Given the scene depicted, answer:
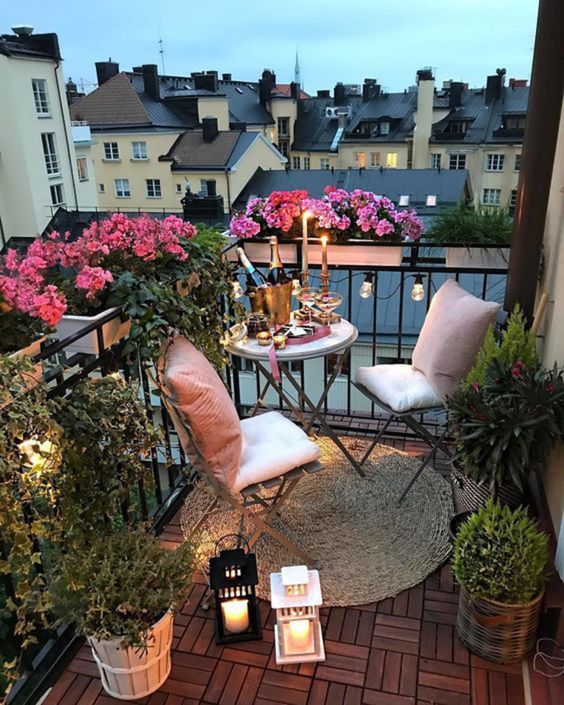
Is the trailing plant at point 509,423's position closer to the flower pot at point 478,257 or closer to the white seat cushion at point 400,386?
the white seat cushion at point 400,386

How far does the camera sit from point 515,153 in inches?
786

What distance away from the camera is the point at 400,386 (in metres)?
2.77

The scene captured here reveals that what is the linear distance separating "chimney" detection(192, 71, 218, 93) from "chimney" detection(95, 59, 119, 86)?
3.03 metres

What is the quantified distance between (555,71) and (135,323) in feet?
6.36

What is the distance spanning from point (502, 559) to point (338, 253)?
2.02 m

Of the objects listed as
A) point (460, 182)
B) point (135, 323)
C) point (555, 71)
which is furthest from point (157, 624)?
point (460, 182)

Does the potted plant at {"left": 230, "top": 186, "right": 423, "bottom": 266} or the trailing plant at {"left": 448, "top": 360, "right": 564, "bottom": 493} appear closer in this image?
the trailing plant at {"left": 448, "top": 360, "right": 564, "bottom": 493}

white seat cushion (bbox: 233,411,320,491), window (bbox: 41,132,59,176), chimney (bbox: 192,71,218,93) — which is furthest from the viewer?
chimney (bbox: 192,71,218,93)

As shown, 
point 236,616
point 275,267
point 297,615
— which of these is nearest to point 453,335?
point 275,267

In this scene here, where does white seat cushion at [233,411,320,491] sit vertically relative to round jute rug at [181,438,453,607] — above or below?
above

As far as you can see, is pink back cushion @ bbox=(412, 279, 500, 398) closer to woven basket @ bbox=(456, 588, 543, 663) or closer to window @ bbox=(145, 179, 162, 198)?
woven basket @ bbox=(456, 588, 543, 663)

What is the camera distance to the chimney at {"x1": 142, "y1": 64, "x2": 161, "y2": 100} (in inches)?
846

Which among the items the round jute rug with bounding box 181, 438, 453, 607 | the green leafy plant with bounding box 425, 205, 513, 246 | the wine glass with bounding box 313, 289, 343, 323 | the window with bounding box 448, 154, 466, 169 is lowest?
the round jute rug with bounding box 181, 438, 453, 607

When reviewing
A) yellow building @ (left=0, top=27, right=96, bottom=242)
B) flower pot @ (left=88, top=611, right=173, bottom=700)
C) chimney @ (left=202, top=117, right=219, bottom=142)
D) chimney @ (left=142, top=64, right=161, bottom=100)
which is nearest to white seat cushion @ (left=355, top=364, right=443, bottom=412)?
flower pot @ (left=88, top=611, right=173, bottom=700)
